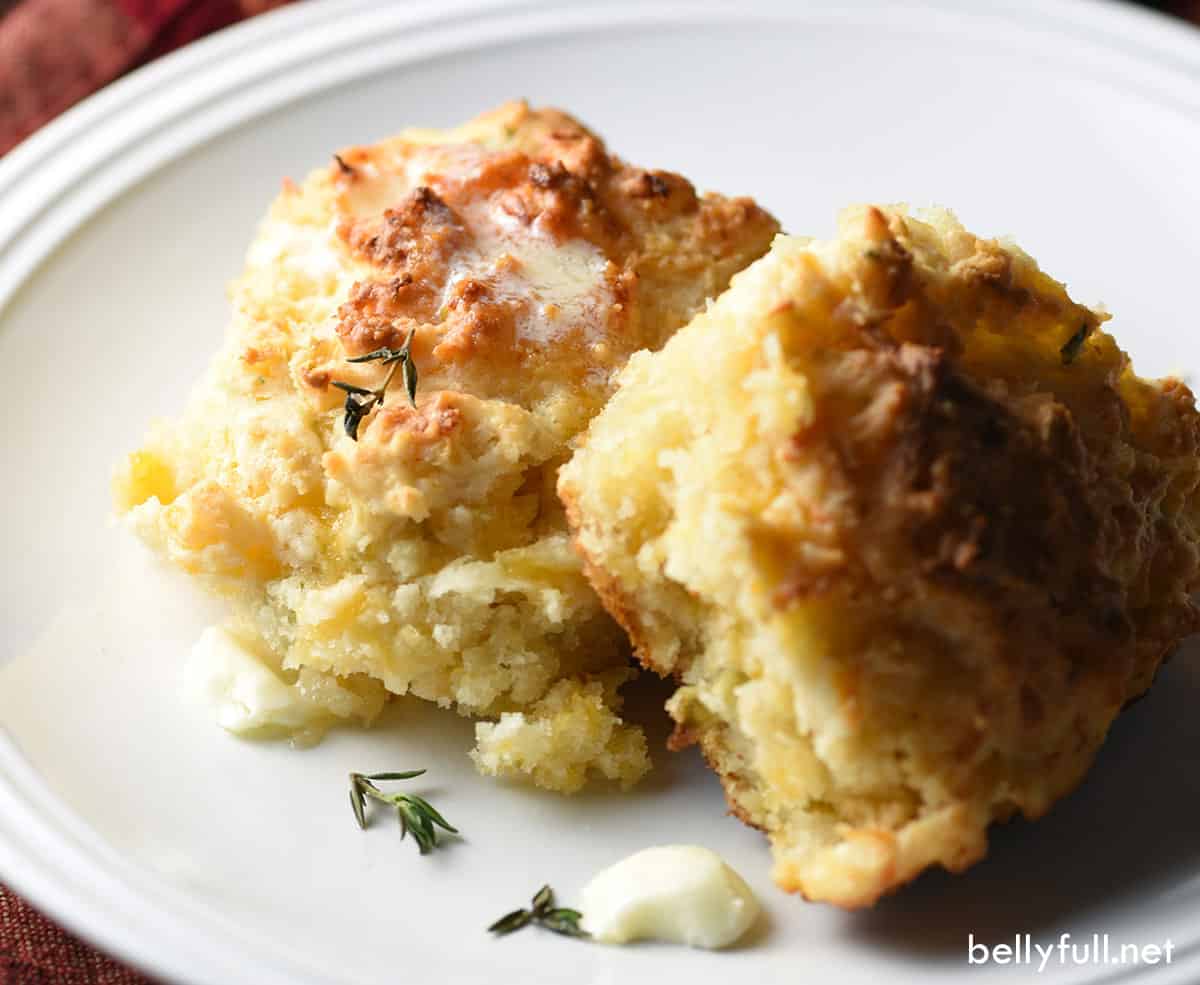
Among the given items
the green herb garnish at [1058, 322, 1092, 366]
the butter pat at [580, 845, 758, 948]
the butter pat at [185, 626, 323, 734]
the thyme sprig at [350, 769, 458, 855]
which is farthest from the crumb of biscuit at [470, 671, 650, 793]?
the green herb garnish at [1058, 322, 1092, 366]

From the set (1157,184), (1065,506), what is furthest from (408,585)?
(1157,184)

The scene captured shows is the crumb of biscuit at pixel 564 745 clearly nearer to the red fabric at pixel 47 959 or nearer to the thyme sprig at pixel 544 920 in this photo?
the thyme sprig at pixel 544 920

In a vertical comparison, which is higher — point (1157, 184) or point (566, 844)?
point (1157, 184)

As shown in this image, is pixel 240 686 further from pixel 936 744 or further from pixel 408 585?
pixel 936 744

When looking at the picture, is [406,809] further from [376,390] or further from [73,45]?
[73,45]

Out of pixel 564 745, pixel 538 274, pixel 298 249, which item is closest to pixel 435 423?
pixel 538 274

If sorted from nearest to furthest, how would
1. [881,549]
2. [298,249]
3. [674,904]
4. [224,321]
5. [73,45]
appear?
[881,549] → [674,904] → [298,249] → [224,321] → [73,45]
